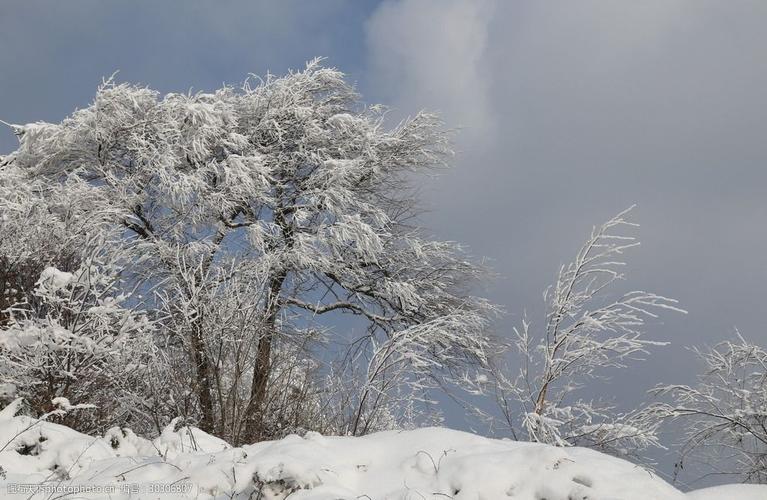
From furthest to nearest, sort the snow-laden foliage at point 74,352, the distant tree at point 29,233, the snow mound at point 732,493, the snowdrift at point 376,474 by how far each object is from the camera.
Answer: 1. the distant tree at point 29,233
2. the snow-laden foliage at point 74,352
3. the snow mound at point 732,493
4. the snowdrift at point 376,474

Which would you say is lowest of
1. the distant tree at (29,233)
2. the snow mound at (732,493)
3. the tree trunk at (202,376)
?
the snow mound at (732,493)

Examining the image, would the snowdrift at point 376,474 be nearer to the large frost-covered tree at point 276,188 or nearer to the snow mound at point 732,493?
the snow mound at point 732,493

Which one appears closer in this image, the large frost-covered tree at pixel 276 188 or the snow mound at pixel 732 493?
the snow mound at pixel 732 493

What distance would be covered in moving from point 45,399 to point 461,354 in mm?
7926

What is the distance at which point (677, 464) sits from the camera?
6293 mm

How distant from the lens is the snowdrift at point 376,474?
3652 millimetres

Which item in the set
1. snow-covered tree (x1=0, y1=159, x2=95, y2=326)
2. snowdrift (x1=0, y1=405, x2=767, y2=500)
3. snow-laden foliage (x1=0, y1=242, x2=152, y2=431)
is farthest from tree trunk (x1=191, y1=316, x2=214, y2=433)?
snowdrift (x1=0, y1=405, x2=767, y2=500)

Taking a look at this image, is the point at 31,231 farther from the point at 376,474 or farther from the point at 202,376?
the point at 376,474

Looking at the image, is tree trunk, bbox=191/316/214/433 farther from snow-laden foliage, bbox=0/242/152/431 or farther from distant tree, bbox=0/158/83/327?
distant tree, bbox=0/158/83/327

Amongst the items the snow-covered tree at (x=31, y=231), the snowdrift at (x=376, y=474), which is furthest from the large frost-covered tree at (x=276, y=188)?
the snowdrift at (x=376, y=474)

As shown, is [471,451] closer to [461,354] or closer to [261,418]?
[261,418]

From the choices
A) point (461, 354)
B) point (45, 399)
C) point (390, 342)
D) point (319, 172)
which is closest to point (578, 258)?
point (390, 342)

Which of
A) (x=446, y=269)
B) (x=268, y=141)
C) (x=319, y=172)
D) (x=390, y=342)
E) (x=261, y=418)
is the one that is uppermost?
(x=268, y=141)

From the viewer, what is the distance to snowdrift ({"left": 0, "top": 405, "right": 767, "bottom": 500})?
3.65 m
